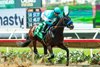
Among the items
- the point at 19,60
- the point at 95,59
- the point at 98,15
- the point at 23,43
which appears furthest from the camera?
the point at 98,15

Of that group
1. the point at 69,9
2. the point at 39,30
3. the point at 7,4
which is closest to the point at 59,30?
the point at 39,30

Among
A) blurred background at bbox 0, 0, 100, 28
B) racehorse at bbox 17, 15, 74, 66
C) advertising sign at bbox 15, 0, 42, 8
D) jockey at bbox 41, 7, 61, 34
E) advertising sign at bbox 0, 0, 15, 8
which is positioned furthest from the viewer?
advertising sign at bbox 0, 0, 15, 8

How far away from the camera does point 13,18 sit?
54.3 feet

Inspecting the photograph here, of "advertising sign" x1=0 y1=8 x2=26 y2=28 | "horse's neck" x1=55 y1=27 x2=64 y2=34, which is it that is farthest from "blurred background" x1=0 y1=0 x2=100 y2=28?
"horse's neck" x1=55 y1=27 x2=64 y2=34

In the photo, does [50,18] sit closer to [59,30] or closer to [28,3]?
[59,30]

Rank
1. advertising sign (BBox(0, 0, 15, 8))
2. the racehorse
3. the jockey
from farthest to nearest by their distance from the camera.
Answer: advertising sign (BBox(0, 0, 15, 8)), the jockey, the racehorse

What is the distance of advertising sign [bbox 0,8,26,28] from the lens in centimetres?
1611

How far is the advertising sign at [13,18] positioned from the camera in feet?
52.9

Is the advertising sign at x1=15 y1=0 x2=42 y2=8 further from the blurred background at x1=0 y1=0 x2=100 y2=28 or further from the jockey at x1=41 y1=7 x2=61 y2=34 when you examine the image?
the jockey at x1=41 y1=7 x2=61 y2=34

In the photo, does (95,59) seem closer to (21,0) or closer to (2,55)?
(2,55)

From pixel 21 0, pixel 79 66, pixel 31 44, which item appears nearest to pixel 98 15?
pixel 21 0

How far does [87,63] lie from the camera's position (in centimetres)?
958

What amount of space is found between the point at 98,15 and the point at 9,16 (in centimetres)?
346

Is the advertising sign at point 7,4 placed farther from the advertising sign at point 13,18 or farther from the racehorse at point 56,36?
the racehorse at point 56,36
